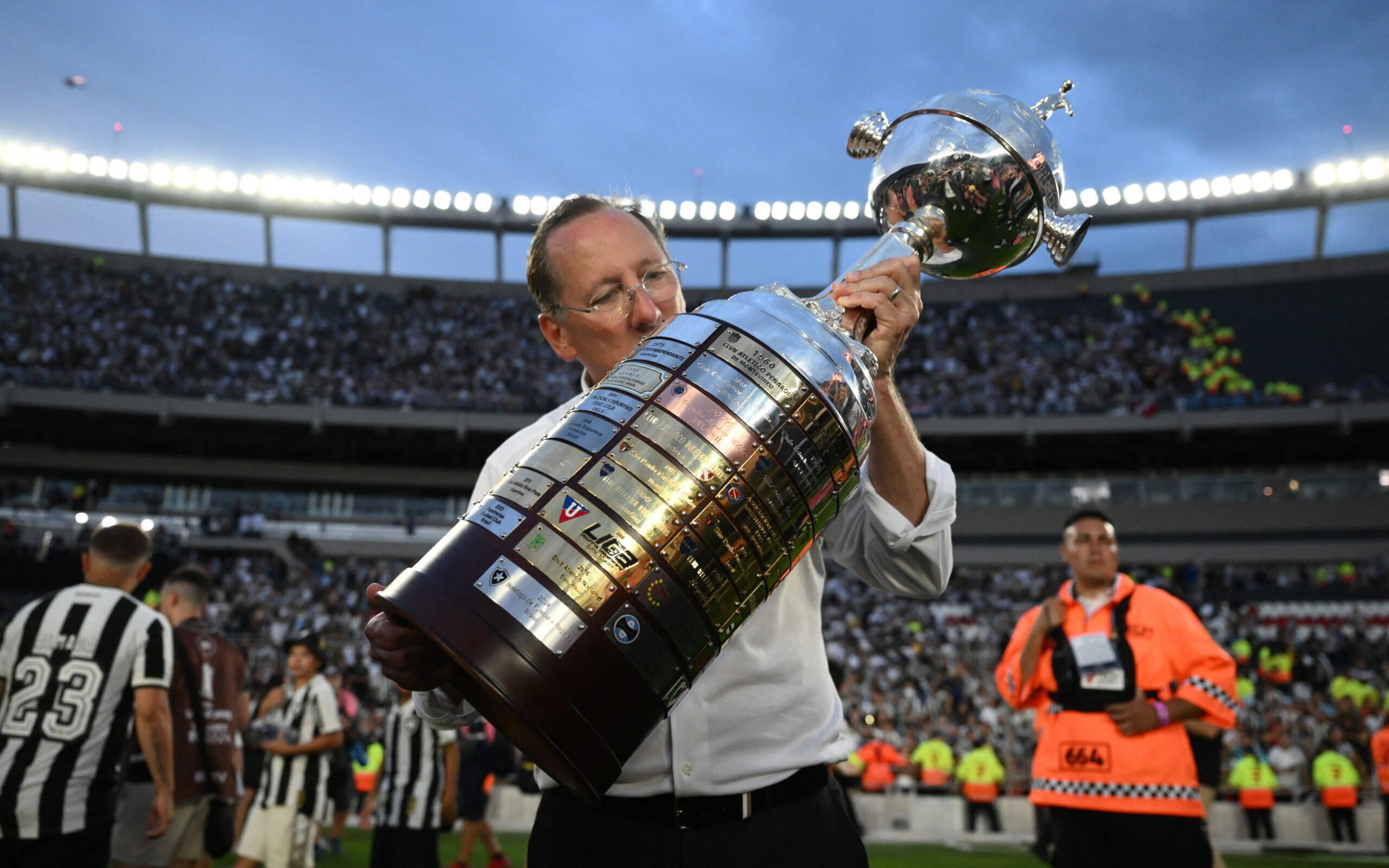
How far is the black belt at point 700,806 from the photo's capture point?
4.58 feet

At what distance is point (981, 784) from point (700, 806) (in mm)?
11493

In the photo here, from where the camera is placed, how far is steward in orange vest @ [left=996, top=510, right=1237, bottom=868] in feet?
10.7

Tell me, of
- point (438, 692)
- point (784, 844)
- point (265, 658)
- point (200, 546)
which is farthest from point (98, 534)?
point (200, 546)

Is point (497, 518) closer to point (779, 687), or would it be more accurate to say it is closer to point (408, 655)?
point (408, 655)

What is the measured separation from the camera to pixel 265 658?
17609 millimetres

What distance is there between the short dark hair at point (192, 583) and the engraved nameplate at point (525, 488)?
5.81 metres

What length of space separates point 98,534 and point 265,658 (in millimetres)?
14803

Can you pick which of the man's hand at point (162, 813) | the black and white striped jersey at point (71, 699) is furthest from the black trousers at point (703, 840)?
the man's hand at point (162, 813)

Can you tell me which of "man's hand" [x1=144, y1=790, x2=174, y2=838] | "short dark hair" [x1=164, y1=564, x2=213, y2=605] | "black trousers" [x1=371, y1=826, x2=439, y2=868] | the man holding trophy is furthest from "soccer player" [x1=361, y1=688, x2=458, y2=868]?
the man holding trophy

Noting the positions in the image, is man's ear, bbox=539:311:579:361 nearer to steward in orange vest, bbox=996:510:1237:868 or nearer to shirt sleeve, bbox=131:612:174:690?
steward in orange vest, bbox=996:510:1237:868

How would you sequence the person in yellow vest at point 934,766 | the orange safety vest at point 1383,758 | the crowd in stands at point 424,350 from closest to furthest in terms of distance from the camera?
the orange safety vest at point 1383,758 < the person in yellow vest at point 934,766 < the crowd in stands at point 424,350

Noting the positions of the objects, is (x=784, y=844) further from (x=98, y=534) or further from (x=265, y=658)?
(x=265, y=658)

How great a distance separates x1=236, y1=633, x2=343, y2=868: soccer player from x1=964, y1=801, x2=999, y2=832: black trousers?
825cm

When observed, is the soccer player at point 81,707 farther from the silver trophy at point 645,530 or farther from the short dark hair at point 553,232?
the silver trophy at point 645,530
